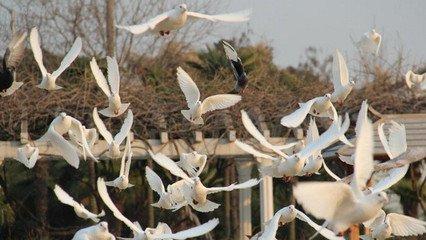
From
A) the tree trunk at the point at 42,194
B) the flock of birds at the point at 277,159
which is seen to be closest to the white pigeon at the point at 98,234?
the flock of birds at the point at 277,159

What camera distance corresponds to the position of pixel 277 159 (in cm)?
548

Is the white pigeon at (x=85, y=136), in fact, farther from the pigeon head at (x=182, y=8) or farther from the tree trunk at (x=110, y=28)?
the tree trunk at (x=110, y=28)

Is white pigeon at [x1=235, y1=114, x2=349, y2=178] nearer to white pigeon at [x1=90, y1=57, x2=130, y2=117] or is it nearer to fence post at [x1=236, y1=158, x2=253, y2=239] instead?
white pigeon at [x1=90, y1=57, x2=130, y2=117]

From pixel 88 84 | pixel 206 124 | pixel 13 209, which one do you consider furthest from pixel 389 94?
pixel 13 209

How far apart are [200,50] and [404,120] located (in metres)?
6.04

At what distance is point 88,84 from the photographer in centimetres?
1070

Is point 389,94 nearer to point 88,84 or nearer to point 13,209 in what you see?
point 88,84

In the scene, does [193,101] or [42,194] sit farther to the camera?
[42,194]

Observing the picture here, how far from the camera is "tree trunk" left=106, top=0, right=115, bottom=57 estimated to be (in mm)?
14500

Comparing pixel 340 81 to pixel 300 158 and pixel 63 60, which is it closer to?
pixel 300 158

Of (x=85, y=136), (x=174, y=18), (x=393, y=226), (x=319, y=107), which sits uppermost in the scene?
(x=174, y=18)

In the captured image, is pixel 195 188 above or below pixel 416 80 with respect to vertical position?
below

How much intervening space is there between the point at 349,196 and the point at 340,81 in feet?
6.31

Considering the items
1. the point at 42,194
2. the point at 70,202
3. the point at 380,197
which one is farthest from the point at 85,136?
the point at 42,194
